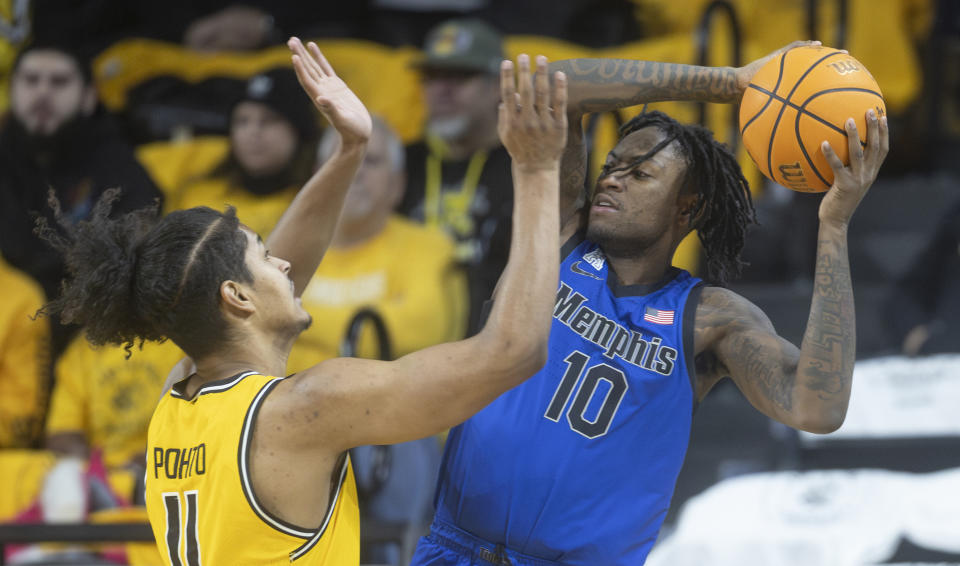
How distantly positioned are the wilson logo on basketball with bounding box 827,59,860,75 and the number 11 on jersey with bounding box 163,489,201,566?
1.75 metres

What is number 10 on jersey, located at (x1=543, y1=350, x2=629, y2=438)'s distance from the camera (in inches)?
107

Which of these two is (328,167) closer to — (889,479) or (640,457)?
(640,457)

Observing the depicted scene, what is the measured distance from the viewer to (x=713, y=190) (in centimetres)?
300

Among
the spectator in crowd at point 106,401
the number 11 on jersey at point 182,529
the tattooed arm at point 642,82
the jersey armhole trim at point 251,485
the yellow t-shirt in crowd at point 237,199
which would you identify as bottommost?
the spectator in crowd at point 106,401

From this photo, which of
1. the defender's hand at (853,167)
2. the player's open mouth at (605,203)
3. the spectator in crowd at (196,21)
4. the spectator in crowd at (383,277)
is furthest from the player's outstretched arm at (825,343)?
the spectator in crowd at (196,21)

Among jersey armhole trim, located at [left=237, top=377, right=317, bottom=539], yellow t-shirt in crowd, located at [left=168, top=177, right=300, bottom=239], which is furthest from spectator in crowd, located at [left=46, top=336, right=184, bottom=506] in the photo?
jersey armhole trim, located at [left=237, top=377, right=317, bottom=539]

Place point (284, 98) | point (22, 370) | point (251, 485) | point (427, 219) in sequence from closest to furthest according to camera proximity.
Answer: point (251, 485)
point (22, 370)
point (427, 219)
point (284, 98)

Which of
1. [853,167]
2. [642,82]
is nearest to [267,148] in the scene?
[642,82]

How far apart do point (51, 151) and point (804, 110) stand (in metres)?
4.79

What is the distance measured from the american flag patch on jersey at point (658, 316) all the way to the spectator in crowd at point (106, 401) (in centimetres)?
314

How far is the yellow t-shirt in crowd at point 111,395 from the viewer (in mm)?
5453

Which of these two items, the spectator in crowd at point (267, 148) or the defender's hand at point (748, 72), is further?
the spectator in crowd at point (267, 148)

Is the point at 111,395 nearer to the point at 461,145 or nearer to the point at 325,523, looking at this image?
the point at 461,145

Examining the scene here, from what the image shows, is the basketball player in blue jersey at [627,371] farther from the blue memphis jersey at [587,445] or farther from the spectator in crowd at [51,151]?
the spectator in crowd at [51,151]
